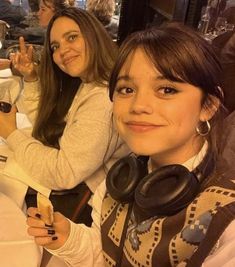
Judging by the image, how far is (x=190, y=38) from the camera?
0.82m

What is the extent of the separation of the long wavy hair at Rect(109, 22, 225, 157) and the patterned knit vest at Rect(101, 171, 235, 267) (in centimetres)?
13

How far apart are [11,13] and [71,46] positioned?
173cm

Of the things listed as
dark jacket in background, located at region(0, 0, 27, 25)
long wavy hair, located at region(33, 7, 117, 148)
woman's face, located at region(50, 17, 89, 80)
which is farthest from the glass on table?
dark jacket in background, located at region(0, 0, 27, 25)

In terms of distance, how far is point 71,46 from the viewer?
1.39m

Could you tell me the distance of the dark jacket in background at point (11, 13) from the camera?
2872 millimetres

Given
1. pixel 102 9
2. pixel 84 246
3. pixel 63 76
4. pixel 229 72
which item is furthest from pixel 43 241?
pixel 102 9

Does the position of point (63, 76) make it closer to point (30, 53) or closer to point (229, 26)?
point (30, 53)

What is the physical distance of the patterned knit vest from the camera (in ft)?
2.36

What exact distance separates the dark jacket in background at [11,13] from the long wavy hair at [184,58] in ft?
7.48

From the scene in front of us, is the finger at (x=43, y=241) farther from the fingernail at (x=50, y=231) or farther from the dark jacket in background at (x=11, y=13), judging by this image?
the dark jacket in background at (x=11, y=13)

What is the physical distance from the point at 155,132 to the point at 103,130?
0.46m

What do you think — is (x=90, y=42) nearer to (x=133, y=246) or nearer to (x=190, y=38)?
(x=190, y=38)

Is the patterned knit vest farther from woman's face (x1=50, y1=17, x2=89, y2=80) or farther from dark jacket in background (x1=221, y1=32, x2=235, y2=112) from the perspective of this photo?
woman's face (x1=50, y1=17, x2=89, y2=80)

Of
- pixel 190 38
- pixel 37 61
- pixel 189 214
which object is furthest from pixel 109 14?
pixel 189 214
